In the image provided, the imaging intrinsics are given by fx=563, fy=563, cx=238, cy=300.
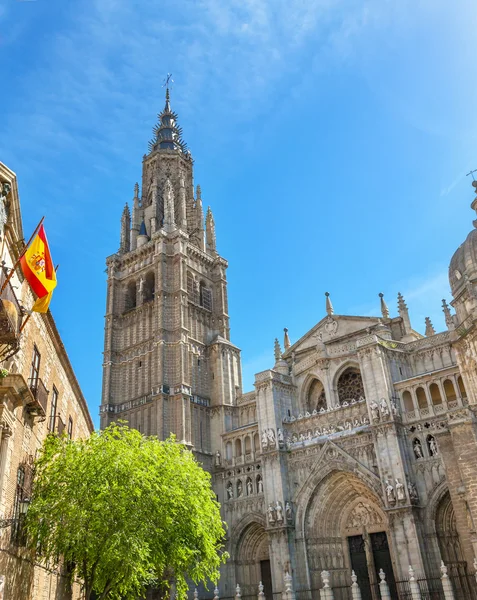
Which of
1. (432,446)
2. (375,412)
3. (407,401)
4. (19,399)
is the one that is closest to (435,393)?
(407,401)

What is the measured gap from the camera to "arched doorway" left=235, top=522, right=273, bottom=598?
116 feet

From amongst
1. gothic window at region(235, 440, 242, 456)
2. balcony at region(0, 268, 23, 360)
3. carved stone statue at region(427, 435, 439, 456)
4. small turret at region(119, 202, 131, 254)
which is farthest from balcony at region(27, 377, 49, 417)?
small turret at region(119, 202, 131, 254)

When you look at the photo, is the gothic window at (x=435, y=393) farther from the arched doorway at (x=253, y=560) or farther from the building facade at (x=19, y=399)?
the building facade at (x=19, y=399)

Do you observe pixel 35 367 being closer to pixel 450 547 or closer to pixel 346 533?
pixel 450 547

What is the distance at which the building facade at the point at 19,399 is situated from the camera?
14.3 meters

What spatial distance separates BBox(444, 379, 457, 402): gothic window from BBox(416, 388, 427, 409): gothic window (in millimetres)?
1218

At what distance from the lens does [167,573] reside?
3266 cm

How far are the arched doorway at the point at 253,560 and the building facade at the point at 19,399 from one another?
16.5 meters

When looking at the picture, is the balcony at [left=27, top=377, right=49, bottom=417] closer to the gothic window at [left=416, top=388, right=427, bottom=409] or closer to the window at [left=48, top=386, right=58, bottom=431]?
the window at [left=48, top=386, right=58, bottom=431]

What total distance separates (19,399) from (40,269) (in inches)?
138

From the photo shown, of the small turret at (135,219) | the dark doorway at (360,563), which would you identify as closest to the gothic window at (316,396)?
the dark doorway at (360,563)

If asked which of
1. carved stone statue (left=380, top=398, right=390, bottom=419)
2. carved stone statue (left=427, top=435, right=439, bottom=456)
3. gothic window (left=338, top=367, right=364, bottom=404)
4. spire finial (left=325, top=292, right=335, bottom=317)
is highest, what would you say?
spire finial (left=325, top=292, right=335, bottom=317)

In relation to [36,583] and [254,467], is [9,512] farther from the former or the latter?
[254,467]

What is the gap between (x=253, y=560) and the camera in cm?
3606
